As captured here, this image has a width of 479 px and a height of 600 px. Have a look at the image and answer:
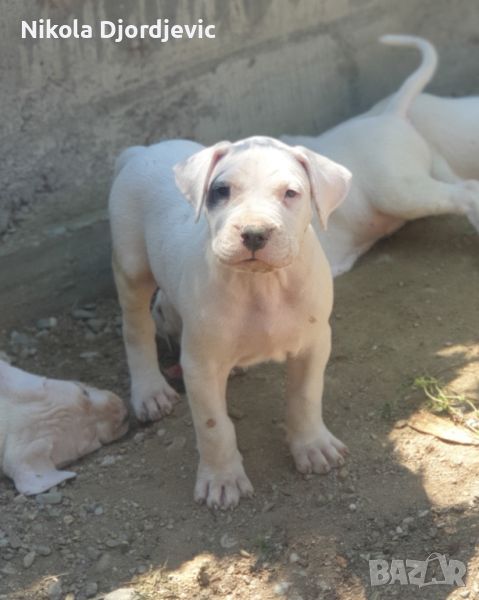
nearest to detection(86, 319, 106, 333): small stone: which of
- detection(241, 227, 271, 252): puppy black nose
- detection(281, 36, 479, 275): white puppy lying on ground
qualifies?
detection(281, 36, 479, 275): white puppy lying on ground

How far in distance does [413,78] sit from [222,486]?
3.23 metres

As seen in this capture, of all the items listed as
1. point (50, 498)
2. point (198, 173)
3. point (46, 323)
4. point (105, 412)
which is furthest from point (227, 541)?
point (46, 323)

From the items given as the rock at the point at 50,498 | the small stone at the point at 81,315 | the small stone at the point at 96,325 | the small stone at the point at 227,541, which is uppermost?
the small stone at the point at 227,541

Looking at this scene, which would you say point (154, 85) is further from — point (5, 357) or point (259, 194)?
point (259, 194)

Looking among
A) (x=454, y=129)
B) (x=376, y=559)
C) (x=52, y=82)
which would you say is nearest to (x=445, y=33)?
(x=454, y=129)

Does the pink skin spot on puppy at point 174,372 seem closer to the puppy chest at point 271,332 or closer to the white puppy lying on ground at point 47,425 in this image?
the white puppy lying on ground at point 47,425

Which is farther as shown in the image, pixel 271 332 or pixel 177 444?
pixel 177 444

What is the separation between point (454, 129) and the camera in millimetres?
7160

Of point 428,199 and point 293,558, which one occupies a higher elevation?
point 428,199

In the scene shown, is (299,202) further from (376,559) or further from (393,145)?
(393,145)

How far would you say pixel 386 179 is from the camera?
671cm

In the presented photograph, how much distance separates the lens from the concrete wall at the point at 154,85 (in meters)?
6.06

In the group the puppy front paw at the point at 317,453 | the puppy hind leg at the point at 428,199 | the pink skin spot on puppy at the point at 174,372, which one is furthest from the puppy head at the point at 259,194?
the puppy hind leg at the point at 428,199

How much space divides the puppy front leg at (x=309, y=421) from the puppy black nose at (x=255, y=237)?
93cm
